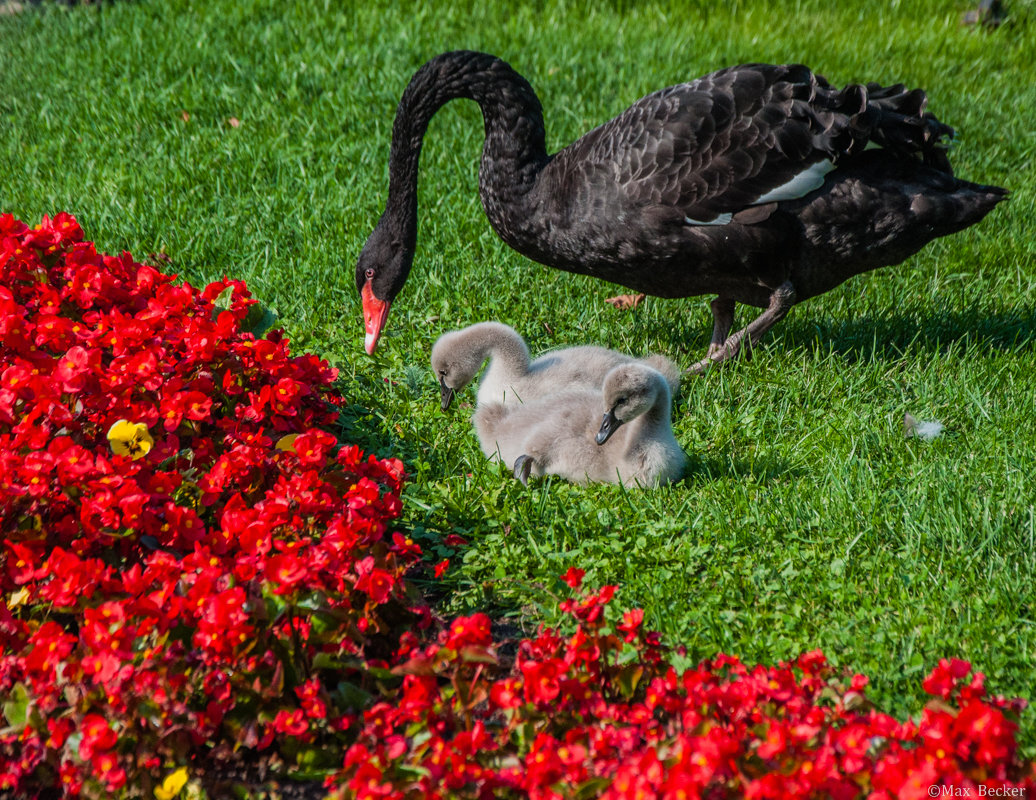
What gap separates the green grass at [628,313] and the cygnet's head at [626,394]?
0.82ft

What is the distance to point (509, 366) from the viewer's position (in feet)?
13.2

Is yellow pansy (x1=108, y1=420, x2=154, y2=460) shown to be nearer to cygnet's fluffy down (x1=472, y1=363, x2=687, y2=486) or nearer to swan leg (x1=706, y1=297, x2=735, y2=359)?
cygnet's fluffy down (x1=472, y1=363, x2=687, y2=486)

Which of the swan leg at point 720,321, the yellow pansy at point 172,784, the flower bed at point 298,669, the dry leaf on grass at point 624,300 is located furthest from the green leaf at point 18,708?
the dry leaf on grass at point 624,300

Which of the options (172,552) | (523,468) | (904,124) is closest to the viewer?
(172,552)

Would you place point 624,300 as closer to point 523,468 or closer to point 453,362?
point 453,362

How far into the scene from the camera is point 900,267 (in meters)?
5.57

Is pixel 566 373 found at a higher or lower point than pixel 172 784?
lower

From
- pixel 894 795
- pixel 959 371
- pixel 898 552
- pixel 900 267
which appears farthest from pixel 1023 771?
pixel 900 267

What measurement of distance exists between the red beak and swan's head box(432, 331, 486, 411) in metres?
0.46

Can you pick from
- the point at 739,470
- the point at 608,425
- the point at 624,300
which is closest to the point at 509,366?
the point at 608,425

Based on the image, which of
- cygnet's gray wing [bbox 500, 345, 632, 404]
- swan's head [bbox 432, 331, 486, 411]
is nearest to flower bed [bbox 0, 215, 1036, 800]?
swan's head [bbox 432, 331, 486, 411]

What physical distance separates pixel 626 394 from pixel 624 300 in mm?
2058

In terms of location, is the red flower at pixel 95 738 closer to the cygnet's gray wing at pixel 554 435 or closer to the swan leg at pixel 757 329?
the cygnet's gray wing at pixel 554 435

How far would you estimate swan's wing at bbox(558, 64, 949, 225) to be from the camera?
4125 mm
